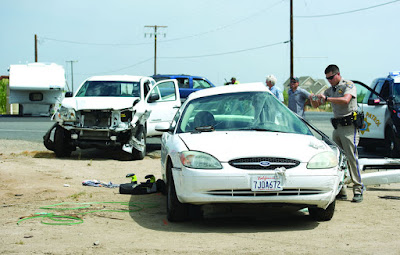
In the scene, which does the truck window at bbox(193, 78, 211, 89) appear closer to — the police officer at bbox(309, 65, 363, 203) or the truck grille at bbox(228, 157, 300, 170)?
the police officer at bbox(309, 65, 363, 203)

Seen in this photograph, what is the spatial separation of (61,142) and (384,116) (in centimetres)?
759

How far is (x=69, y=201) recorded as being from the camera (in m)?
8.98

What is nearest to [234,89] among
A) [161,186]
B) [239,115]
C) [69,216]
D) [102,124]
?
[239,115]

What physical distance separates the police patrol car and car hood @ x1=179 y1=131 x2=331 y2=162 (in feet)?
25.1

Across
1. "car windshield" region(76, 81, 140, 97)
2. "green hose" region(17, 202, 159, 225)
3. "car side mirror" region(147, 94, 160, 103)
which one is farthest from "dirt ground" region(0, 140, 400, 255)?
"car windshield" region(76, 81, 140, 97)

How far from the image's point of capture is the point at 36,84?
35.5 meters

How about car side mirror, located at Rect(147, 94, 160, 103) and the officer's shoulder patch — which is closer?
the officer's shoulder patch

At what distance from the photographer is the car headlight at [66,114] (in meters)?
14.7

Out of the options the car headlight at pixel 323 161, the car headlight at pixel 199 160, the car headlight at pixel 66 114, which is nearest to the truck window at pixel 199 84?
the car headlight at pixel 66 114

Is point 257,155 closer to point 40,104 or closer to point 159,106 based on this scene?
point 159,106

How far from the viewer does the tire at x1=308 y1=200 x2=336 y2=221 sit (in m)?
7.45

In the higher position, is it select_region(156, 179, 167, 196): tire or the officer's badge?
the officer's badge

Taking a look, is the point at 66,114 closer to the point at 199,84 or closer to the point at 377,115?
the point at 377,115

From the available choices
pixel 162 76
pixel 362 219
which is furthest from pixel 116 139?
pixel 162 76
